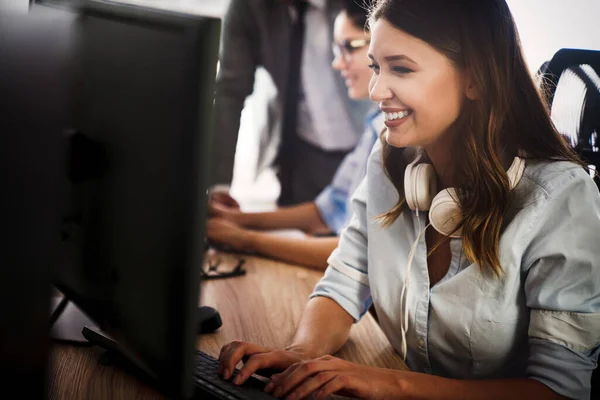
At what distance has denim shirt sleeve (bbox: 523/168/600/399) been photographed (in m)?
0.91

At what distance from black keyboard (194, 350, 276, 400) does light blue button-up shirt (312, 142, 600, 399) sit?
0.98 feet

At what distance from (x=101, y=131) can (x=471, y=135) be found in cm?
54

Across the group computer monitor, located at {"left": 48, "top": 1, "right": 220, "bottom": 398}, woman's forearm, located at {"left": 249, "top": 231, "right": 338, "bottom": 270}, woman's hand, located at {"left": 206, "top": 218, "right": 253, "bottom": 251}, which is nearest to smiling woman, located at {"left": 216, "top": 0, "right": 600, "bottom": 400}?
computer monitor, located at {"left": 48, "top": 1, "right": 220, "bottom": 398}

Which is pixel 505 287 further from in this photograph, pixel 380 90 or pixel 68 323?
pixel 68 323

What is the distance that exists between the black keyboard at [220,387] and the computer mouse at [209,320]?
17 centimetres

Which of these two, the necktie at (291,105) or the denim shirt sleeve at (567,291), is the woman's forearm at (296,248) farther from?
the necktie at (291,105)

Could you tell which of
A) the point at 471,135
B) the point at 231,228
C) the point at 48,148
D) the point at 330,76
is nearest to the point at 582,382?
the point at 471,135

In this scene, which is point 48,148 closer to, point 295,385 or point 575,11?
point 295,385

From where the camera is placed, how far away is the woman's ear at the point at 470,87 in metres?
0.99

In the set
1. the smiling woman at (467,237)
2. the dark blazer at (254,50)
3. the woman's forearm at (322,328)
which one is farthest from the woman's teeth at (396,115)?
the dark blazer at (254,50)

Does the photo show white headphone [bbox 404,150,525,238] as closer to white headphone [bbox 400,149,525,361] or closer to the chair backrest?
white headphone [bbox 400,149,525,361]

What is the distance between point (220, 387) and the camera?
88cm

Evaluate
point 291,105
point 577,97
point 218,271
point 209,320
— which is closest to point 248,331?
point 209,320

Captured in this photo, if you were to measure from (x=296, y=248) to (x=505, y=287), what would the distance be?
65cm
